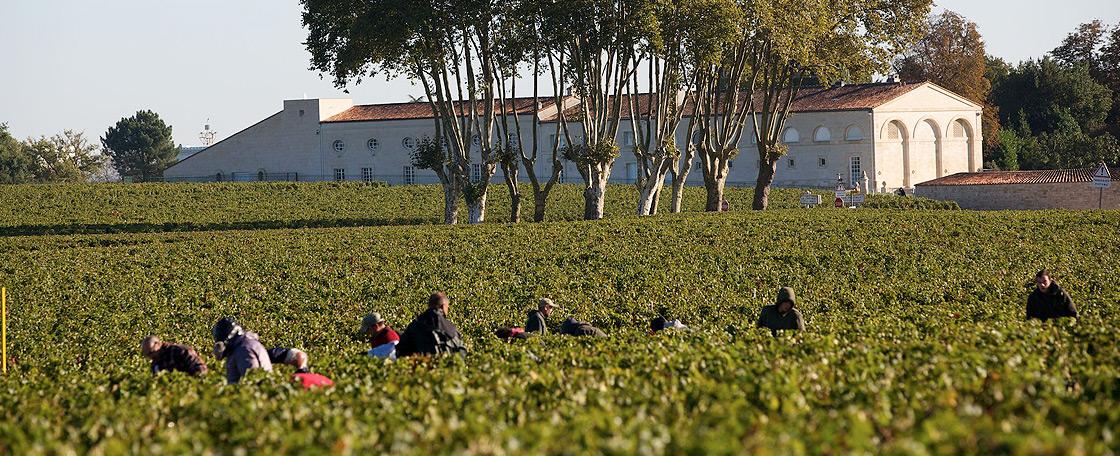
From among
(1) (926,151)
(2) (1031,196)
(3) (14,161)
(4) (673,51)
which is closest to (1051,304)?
(4) (673,51)

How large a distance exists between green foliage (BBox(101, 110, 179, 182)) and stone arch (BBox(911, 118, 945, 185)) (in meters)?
93.6

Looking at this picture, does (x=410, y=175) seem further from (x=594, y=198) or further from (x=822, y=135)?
(x=594, y=198)

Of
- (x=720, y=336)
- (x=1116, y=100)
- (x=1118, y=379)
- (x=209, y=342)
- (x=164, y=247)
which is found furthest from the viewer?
(x=1116, y=100)

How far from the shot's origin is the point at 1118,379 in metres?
12.9

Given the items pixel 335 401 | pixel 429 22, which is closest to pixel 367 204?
pixel 429 22

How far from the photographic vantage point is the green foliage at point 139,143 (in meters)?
158

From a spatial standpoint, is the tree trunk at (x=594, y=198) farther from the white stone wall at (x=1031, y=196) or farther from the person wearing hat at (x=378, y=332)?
the person wearing hat at (x=378, y=332)

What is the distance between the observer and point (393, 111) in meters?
101

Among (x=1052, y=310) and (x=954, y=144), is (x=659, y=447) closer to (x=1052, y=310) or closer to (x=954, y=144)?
(x=1052, y=310)

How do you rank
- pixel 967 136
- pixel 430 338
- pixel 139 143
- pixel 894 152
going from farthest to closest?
pixel 139 143
pixel 967 136
pixel 894 152
pixel 430 338

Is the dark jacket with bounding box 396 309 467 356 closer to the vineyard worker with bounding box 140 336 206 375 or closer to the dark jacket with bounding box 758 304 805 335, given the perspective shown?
the vineyard worker with bounding box 140 336 206 375

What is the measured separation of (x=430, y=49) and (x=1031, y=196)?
1482 inches

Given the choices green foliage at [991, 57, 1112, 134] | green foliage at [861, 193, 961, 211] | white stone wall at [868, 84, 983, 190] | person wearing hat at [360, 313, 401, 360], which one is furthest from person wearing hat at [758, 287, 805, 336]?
green foliage at [991, 57, 1112, 134]

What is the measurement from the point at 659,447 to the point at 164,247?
35.9 metres
